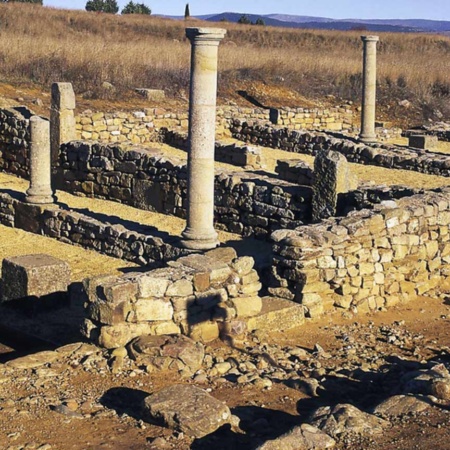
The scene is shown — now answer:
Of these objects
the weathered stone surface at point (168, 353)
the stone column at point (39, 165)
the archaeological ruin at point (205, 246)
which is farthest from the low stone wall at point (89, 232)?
the weathered stone surface at point (168, 353)

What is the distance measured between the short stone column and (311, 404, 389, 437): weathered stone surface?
1314cm

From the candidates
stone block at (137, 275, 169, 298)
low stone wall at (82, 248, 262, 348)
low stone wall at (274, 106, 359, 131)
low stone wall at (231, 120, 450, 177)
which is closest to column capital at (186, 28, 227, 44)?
low stone wall at (82, 248, 262, 348)

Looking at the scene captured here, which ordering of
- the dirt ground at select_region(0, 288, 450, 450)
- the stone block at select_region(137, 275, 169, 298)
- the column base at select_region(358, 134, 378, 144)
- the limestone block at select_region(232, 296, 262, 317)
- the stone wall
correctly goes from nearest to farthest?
the dirt ground at select_region(0, 288, 450, 450) < the stone block at select_region(137, 275, 169, 298) < the limestone block at select_region(232, 296, 262, 317) < the stone wall < the column base at select_region(358, 134, 378, 144)

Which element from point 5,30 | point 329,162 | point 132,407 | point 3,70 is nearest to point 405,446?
point 132,407

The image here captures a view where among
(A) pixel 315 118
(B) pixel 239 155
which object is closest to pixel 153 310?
(B) pixel 239 155

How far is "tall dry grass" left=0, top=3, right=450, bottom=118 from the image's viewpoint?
27.8 meters

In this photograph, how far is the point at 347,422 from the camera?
21.2ft

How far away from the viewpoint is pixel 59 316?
35.7 feet

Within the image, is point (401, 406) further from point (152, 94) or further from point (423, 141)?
point (152, 94)

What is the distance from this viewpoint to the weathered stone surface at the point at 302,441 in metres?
6.12

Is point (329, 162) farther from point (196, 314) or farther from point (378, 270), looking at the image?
point (196, 314)

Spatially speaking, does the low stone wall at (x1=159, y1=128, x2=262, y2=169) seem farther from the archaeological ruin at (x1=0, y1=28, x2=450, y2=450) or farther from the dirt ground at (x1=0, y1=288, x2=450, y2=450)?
the dirt ground at (x1=0, y1=288, x2=450, y2=450)

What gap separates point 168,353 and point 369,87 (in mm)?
15650

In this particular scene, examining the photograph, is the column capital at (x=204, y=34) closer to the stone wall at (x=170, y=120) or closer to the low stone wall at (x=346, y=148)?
the low stone wall at (x=346, y=148)
